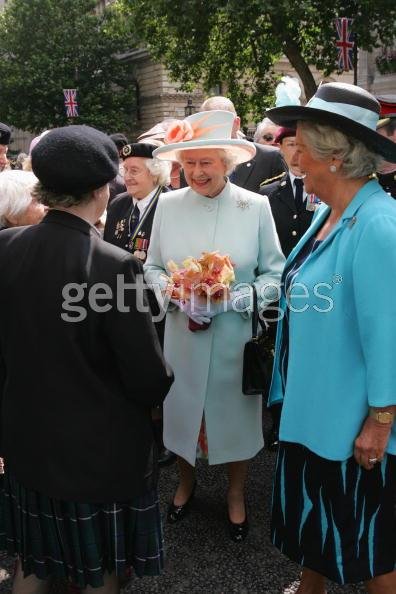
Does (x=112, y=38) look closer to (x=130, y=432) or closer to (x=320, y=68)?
(x=320, y=68)

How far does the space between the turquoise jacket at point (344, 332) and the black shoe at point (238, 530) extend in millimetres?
1026

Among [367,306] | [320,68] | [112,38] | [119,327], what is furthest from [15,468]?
[112,38]

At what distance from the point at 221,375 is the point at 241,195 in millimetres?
967

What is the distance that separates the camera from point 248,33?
19078mm

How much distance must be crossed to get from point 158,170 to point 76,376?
2342mm

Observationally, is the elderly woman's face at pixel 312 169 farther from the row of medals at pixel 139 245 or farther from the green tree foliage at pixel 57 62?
the green tree foliage at pixel 57 62

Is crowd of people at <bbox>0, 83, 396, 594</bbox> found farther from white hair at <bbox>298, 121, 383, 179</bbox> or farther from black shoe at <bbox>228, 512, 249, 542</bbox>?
black shoe at <bbox>228, 512, 249, 542</bbox>

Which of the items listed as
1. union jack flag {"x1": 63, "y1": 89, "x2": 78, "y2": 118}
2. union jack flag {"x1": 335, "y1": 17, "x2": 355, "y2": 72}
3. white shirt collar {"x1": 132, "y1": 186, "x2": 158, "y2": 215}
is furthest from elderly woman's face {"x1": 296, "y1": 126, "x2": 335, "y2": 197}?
union jack flag {"x1": 63, "y1": 89, "x2": 78, "y2": 118}

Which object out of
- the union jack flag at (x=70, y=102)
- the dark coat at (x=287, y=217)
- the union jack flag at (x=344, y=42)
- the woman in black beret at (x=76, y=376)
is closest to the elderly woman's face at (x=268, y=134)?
the dark coat at (x=287, y=217)

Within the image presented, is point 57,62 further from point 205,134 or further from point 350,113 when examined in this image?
point 350,113

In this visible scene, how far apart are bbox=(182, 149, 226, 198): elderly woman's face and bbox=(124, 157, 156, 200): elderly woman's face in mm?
1044

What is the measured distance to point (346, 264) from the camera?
1880mm

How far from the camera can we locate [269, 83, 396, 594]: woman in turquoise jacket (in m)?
1.82

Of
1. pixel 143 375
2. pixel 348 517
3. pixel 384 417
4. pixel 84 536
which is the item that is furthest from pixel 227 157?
pixel 84 536
